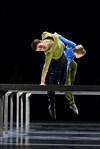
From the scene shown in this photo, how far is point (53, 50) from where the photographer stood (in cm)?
697

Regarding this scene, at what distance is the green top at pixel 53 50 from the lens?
22.7 feet

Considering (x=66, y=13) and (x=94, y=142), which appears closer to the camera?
(x=94, y=142)

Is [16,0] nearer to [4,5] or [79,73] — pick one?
[4,5]

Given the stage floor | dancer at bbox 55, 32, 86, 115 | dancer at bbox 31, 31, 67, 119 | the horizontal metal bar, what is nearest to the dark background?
the stage floor

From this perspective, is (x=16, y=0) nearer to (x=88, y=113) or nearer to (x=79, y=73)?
(x=79, y=73)

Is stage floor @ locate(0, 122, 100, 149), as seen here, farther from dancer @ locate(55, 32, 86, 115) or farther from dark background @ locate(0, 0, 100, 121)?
dark background @ locate(0, 0, 100, 121)

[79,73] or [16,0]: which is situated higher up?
[16,0]

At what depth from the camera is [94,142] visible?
271 inches

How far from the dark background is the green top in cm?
704

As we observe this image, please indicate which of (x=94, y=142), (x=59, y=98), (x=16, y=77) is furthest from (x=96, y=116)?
(x=94, y=142)

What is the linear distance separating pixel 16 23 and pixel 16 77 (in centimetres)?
142

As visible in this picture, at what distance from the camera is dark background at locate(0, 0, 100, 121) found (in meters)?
14.3

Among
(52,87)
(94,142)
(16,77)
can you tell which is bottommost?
(94,142)

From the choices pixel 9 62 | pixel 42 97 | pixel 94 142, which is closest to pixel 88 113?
pixel 42 97
